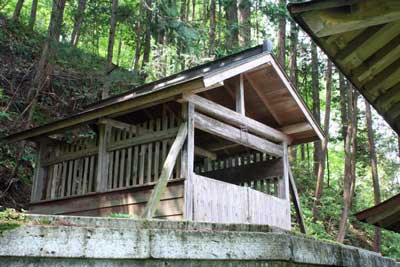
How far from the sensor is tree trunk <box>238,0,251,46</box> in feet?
59.9

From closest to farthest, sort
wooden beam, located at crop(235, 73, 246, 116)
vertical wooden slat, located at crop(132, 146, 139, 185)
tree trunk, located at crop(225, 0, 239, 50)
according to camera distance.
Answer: vertical wooden slat, located at crop(132, 146, 139, 185) → wooden beam, located at crop(235, 73, 246, 116) → tree trunk, located at crop(225, 0, 239, 50)

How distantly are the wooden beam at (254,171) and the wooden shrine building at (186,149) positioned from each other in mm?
24

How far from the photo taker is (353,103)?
63.8 ft

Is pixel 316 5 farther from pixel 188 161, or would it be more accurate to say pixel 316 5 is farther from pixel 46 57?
pixel 46 57

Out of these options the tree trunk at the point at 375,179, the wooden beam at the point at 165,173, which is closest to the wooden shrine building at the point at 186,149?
the wooden beam at the point at 165,173

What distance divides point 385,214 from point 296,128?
4.14 metres

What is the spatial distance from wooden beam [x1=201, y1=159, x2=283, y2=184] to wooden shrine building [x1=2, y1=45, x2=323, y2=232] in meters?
0.02

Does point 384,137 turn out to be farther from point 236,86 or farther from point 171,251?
point 171,251

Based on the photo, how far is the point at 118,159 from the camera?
363 inches

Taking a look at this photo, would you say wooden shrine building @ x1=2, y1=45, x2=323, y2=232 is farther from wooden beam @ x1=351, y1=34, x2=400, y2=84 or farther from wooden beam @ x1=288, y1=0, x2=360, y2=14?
wooden beam @ x1=288, y1=0, x2=360, y2=14

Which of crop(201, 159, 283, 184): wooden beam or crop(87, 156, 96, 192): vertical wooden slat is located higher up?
crop(201, 159, 283, 184): wooden beam

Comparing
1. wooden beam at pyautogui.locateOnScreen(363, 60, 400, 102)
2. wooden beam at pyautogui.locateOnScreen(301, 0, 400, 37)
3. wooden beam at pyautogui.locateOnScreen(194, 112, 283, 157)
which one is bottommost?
wooden beam at pyautogui.locateOnScreen(301, 0, 400, 37)

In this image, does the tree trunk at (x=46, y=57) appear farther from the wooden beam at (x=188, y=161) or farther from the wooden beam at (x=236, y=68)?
the wooden beam at (x=236, y=68)

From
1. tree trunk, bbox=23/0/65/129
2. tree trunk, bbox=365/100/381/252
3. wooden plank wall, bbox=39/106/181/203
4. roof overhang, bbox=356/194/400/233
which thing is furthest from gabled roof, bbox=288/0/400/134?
tree trunk, bbox=365/100/381/252
